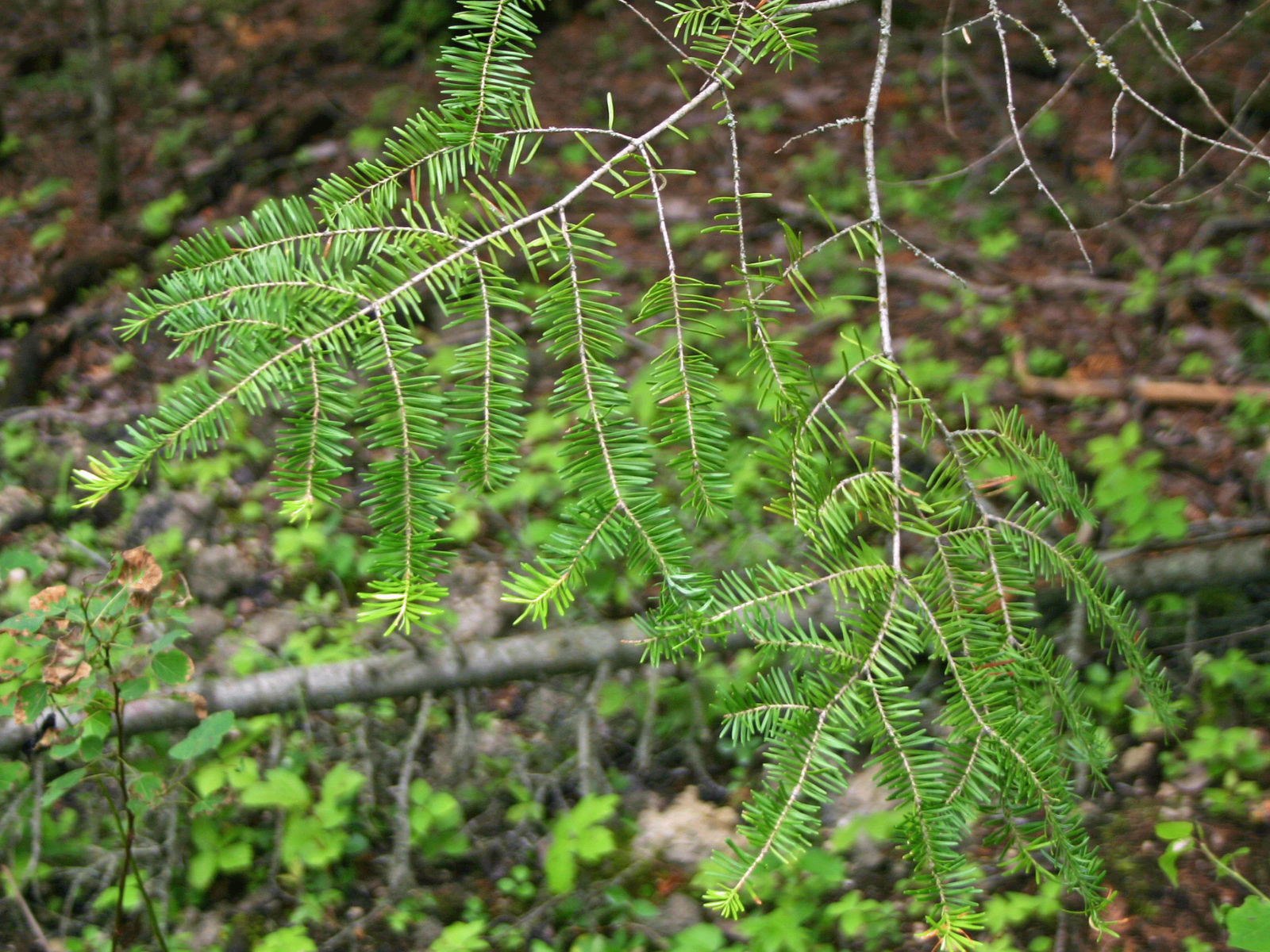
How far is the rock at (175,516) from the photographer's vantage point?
3096 millimetres

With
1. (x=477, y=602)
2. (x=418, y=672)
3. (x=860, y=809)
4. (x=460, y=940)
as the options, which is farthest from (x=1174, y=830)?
(x=477, y=602)

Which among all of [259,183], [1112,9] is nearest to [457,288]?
[259,183]

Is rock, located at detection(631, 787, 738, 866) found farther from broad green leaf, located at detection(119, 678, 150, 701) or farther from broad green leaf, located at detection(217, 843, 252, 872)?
broad green leaf, located at detection(119, 678, 150, 701)

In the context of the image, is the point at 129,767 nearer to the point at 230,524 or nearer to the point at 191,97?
the point at 230,524

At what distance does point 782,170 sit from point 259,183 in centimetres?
296

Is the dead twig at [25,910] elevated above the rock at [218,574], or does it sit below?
below

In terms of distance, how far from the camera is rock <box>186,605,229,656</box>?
2732 millimetres

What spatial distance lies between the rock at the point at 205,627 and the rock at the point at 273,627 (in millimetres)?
88

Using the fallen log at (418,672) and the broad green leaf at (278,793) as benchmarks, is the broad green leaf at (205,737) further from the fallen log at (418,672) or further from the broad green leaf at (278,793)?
the fallen log at (418,672)

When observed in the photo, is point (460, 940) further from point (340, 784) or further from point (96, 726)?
point (96, 726)

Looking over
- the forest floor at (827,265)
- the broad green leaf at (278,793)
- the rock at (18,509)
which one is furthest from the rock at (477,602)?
the rock at (18,509)

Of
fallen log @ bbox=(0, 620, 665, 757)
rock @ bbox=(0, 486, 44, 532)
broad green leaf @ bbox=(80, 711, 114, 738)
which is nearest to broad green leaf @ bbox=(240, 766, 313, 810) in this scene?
fallen log @ bbox=(0, 620, 665, 757)

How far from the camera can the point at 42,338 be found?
13.1ft

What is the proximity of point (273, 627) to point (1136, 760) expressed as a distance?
2.54m
